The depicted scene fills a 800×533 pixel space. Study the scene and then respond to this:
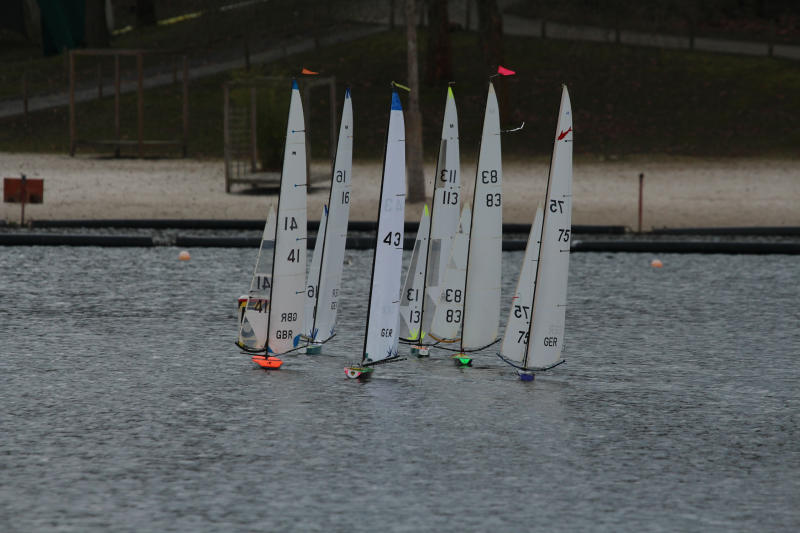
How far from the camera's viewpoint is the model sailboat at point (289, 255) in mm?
11547

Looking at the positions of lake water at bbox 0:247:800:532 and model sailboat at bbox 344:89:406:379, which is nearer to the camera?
lake water at bbox 0:247:800:532

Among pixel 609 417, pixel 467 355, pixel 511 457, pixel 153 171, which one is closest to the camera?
pixel 511 457

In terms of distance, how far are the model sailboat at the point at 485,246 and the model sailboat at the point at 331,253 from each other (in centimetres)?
112

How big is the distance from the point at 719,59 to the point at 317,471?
4246 cm

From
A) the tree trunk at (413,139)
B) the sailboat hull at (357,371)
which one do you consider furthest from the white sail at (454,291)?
the tree trunk at (413,139)

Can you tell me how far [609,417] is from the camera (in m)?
10.2

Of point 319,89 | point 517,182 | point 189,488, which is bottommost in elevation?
point 189,488

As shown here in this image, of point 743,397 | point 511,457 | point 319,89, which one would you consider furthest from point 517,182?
point 511,457

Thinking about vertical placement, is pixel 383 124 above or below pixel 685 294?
above

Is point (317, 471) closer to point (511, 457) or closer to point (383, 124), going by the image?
point (511, 457)

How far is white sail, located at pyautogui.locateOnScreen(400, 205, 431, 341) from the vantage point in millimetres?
11992

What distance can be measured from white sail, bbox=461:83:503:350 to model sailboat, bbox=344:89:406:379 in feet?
2.46

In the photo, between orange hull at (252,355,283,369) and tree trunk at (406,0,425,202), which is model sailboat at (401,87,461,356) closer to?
orange hull at (252,355,283,369)

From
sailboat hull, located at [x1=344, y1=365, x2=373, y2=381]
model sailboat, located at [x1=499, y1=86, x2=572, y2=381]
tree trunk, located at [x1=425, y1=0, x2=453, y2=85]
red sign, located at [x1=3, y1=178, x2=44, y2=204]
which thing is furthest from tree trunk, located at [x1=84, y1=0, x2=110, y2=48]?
model sailboat, located at [x1=499, y1=86, x2=572, y2=381]
